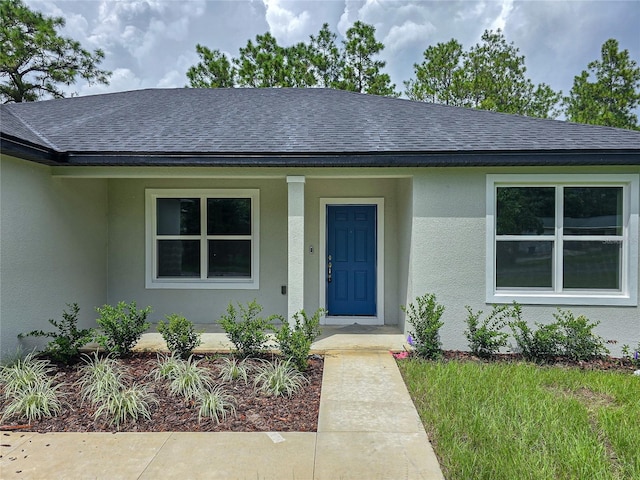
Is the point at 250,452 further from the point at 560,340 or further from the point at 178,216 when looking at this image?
the point at 178,216

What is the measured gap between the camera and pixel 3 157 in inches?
220

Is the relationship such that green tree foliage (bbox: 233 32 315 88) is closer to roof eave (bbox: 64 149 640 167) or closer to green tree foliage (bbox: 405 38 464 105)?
green tree foliage (bbox: 405 38 464 105)

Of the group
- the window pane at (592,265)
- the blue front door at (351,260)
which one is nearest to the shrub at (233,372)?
the blue front door at (351,260)

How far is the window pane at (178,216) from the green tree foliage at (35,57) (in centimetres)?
1798

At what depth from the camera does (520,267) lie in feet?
21.7

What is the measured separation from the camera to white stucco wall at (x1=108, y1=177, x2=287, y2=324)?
8.23 metres

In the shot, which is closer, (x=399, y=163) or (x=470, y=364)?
(x=470, y=364)

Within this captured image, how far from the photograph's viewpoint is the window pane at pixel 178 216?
8328 mm

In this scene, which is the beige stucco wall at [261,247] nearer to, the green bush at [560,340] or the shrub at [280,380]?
the green bush at [560,340]

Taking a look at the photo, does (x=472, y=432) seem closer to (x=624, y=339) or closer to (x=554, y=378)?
(x=554, y=378)

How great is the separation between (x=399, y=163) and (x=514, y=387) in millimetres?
3546

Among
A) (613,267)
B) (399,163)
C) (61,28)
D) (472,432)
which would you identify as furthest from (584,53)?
(61,28)

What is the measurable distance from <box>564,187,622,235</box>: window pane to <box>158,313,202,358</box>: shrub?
623 cm

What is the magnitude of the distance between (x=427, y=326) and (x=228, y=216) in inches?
181
